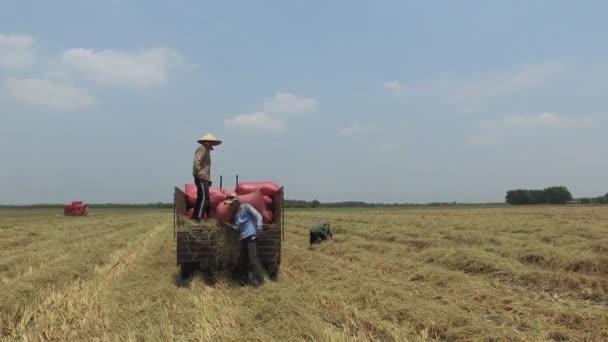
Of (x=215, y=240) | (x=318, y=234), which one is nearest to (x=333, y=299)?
(x=215, y=240)

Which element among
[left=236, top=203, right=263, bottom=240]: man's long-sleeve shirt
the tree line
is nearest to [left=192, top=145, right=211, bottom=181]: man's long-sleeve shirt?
[left=236, top=203, right=263, bottom=240]: man's long-sleeve shirt

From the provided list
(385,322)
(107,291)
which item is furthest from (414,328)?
(107,291)

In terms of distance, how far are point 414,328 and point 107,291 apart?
16.1 feet

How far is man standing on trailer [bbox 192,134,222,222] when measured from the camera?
31.8 ft

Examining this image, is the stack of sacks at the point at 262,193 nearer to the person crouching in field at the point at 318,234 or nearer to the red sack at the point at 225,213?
the red sack at the point at 225,213

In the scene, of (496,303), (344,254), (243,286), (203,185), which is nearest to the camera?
(496,303)

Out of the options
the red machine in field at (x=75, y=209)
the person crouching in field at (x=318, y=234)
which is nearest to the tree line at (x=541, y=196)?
the red machine in field at (x=75, y=209)

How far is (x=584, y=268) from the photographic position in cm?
983

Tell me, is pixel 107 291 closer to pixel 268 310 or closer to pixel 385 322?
pixel 268 310

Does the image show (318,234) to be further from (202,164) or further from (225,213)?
(225,213)

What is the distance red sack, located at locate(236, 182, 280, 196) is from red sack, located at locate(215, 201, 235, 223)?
0.94 metres

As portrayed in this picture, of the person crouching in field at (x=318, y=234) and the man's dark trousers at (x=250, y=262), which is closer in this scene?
the man's dark trousers at (x=250, y=262)

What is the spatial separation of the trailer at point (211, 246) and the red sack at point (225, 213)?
0.11m

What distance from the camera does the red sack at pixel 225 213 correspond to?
360 inches
